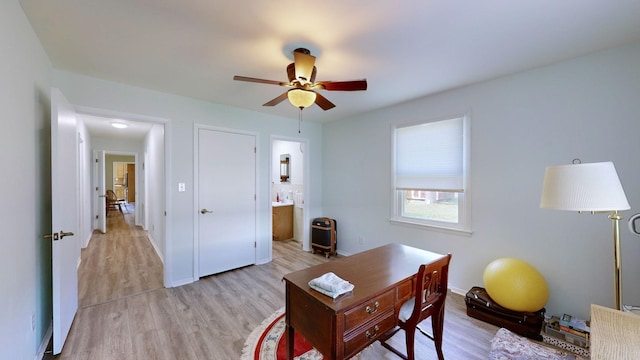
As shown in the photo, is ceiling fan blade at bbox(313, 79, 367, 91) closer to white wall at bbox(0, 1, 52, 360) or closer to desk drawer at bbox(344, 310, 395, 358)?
desk drawer at bbox(344, 310, 395, 358)

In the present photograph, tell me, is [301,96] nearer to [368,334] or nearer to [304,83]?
[304,83]

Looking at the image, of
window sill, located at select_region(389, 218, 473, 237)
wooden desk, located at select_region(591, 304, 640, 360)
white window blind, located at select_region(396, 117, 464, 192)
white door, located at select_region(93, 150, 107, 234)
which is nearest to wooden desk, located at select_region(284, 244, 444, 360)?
wooden desk, located at select_region(591, 304, 640, 360)

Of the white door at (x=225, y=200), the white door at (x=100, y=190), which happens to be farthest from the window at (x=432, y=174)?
the white door at (x=100, y=190)

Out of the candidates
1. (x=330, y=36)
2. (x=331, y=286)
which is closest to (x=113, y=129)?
(x=330, y=36)

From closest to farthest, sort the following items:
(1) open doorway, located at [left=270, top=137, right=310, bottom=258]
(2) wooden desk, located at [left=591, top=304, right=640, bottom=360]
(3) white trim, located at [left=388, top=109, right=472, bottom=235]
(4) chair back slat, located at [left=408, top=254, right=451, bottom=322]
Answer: (2) wooden desk, located at [left=591, top=304, right=640, bottom=360], (4) chair back slat, located at [left=408, top=254, right=451, bottom=322], (3) white trim, located at [left=388, top=109, right=472, bottom=235], (1) open doorway, located at [left=270, top=137, right=310, bottom=258]

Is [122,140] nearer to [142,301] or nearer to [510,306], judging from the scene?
[142,301]

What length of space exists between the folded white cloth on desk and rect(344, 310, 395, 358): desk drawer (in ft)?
0.70

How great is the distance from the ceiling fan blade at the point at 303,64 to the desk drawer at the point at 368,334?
5.77 feet

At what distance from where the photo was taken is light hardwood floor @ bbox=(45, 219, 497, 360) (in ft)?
6.45

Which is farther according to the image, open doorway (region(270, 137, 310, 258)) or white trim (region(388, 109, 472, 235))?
open doorway (region(270, 137, 310, 258))

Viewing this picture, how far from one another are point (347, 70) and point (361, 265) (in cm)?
180

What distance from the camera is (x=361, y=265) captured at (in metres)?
1.83

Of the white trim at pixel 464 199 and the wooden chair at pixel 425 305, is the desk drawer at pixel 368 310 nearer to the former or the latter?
the wooden chair at pixel 425 305

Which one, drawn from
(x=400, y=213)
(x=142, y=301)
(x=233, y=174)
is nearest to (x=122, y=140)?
(x=233, y=174)
